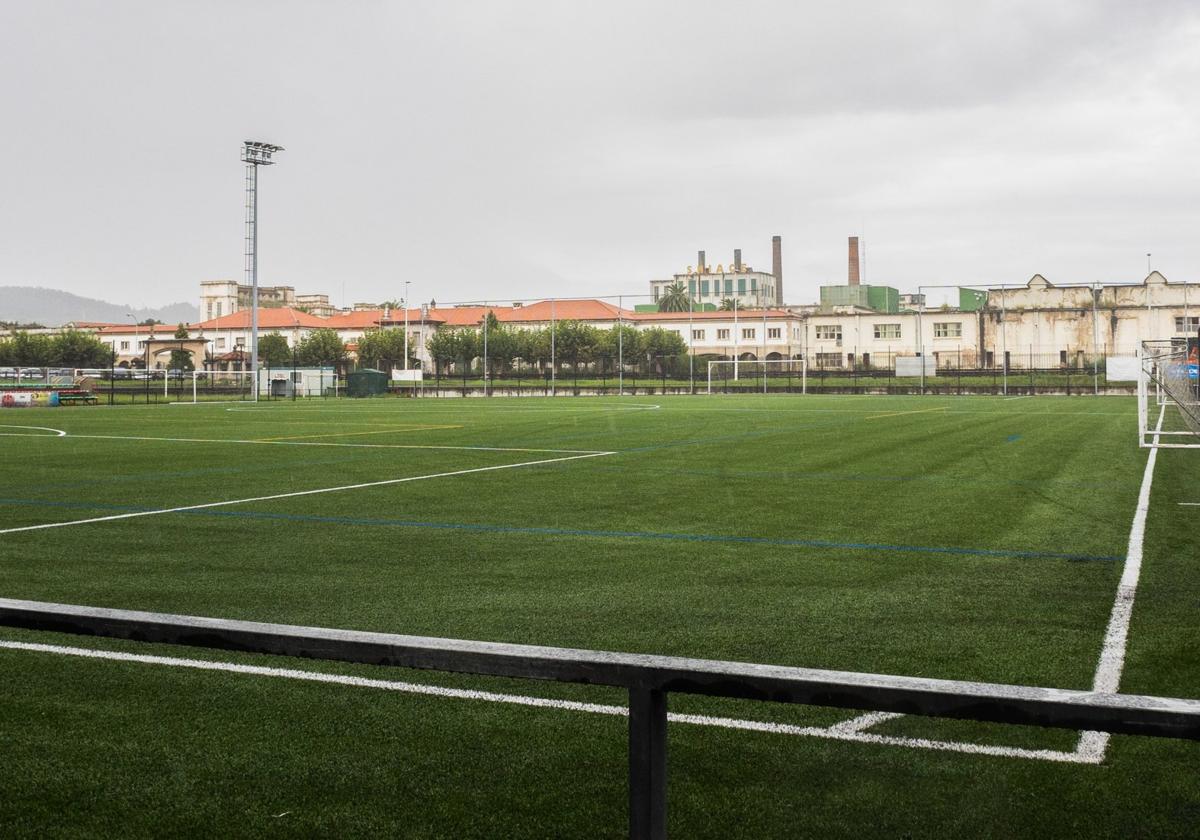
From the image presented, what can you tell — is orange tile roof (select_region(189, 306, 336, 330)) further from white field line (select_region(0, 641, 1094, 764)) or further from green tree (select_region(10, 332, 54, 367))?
white field line (select_region(0, 641, 1094, 764))

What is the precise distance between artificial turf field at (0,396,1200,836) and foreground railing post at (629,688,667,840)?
3.52 ft

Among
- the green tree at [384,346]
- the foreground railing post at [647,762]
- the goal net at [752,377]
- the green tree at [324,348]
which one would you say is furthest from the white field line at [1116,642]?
the green tree at [324,348]

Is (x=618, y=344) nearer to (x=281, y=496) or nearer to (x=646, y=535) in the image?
(x=281, y=496)

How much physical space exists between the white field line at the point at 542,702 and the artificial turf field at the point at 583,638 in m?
0.03

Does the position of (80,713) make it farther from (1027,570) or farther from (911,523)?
(911,523)

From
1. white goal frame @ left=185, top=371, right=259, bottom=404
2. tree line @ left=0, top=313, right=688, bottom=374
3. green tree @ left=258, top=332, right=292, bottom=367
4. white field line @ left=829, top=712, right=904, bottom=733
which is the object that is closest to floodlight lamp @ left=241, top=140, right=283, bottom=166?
white goal frame @ left=185, top=371, right=259, bottom=404

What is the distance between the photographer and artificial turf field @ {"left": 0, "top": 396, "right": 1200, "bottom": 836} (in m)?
3.79

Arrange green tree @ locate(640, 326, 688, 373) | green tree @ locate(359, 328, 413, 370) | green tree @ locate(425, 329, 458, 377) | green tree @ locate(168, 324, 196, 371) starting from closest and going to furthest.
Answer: green tree @ locate(168, 324, 196, 371)
green tree @ locate(425, 329, 458, 377)
green tree @ locate(640, 326, 688, 373)
green tree @ locate(359, 328, 413, 370)

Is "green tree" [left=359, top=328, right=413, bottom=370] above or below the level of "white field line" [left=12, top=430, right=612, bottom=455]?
above

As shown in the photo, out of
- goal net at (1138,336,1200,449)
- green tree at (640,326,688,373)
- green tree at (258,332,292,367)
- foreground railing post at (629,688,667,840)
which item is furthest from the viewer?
green tree at (258,332,292,367)

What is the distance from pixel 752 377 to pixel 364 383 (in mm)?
26981

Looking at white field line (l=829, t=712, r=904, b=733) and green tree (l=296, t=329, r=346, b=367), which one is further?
green tree (l=296, t=329, r=346, b=367)

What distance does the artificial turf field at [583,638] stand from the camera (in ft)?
12.4

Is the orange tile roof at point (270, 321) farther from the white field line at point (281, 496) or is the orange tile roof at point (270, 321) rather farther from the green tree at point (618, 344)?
the white field line at point (281, 496)
